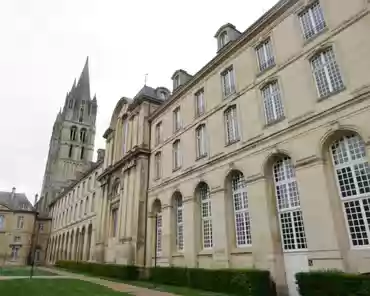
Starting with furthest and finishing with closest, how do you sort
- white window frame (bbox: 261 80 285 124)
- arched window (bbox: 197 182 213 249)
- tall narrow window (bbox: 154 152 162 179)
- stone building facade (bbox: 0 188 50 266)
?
stone building facade (bbox: 0 188 50 266), tall narrow window (bbox: 154 152 162 179), arched window (bbox: 197 182 213 249), white window frame (bbox: 261 80 285 124)

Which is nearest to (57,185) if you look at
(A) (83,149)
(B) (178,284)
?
(A) (83,149)

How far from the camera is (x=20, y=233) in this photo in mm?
57781

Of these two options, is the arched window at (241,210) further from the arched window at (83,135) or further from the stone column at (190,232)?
the arched window at (83,135)

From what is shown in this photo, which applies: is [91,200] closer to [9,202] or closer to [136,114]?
[136,114]

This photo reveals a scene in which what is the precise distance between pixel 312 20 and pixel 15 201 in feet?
219

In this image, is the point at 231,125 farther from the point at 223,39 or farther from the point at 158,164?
the point at 158,164

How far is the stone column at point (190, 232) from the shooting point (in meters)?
18.9

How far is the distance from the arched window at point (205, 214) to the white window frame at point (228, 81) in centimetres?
641

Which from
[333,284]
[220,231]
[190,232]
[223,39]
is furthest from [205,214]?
[223,39]

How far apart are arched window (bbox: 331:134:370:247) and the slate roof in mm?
62665

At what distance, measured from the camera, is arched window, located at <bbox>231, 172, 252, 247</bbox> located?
16109 millimetres

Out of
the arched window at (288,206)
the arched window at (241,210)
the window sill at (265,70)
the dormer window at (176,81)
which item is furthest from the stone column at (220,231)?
the dormer window at (176,81)

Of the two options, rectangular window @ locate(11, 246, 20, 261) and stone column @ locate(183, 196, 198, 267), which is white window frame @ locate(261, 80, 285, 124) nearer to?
stone column @ locate(183, 196, 198, 267)

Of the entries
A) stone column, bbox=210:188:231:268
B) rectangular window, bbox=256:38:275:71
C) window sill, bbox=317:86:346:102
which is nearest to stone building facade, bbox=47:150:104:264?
stone column, bbox=210:188:231:268
